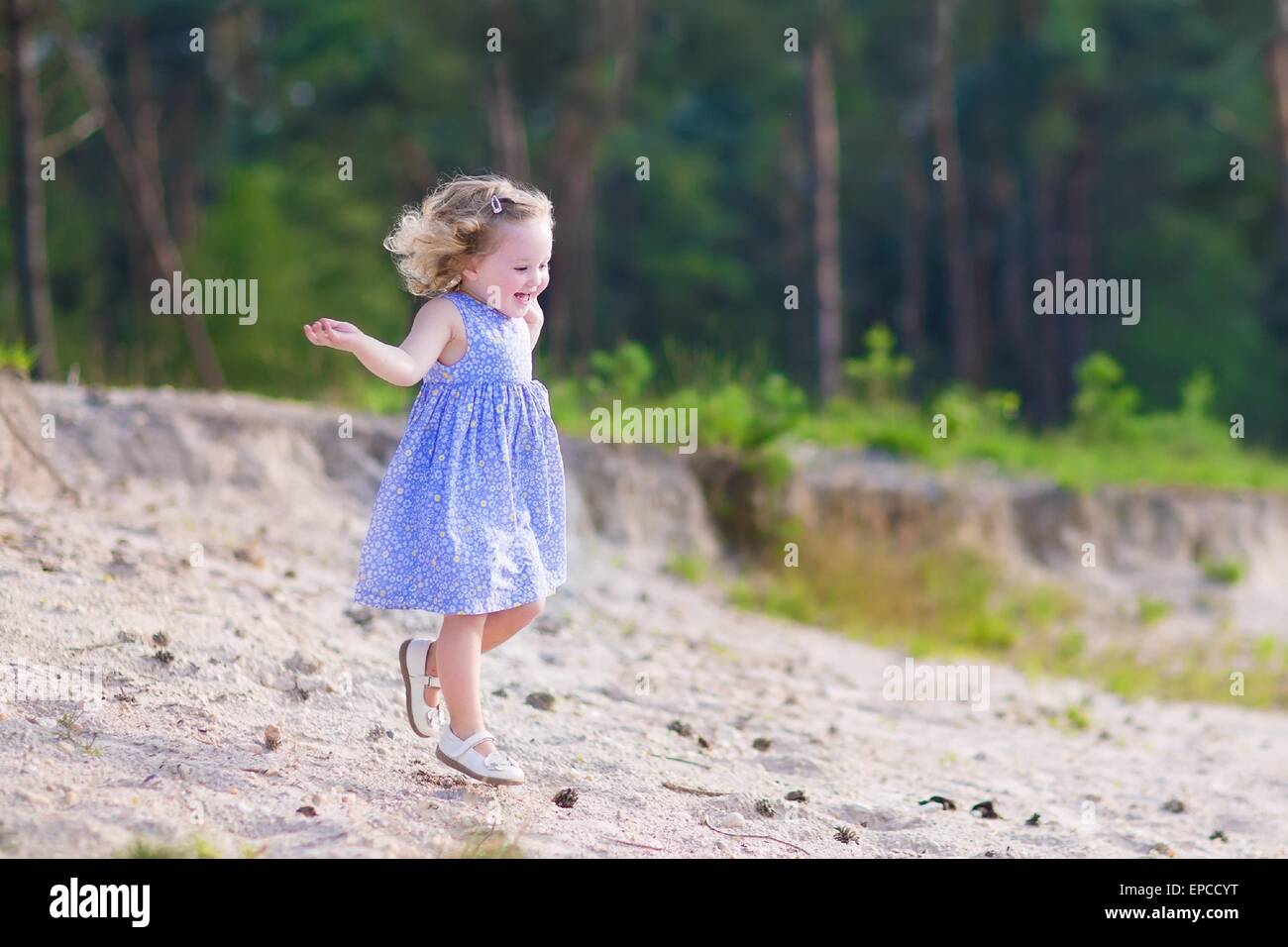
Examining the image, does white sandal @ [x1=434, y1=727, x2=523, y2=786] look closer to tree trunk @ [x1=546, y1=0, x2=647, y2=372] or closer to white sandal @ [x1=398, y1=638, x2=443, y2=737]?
white sandal @ [x1=398, y1=638, x2=443, y2=737]

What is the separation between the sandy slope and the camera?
3793mm

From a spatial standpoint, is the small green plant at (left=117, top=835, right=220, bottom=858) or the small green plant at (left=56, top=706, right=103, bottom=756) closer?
the small green plant at (left=117, top=835, right=220, bottom=858)

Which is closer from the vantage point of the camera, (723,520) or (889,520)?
(723,520)

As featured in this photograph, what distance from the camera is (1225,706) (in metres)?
8.75

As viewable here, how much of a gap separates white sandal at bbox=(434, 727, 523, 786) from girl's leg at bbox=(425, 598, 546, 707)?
0.73 ft

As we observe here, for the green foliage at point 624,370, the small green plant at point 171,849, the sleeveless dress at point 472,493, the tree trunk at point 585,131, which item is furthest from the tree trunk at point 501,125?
the small green plant at point 171,849

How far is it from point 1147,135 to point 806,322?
8.12m

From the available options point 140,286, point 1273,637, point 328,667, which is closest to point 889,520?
point 1273,637

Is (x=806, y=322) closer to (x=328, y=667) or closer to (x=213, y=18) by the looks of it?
(x=213, y=18)

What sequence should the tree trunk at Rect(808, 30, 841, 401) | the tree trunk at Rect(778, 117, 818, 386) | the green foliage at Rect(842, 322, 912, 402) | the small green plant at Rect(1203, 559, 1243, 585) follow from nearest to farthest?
the green foliage at Rect(842, 322, 912, 402) → the small green plant at Rect(1203, 559, 1243, 585) → the tree trunk at Rect(808, 30, 841, 401) → the tree trunk at Rect(778, 117, 818, 386)

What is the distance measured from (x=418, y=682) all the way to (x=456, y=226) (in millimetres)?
1363

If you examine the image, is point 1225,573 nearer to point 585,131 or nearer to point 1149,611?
point 1149,611

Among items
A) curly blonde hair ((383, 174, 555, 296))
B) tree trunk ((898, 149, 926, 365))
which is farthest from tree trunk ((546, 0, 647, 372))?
curly blonde hair ((383, 174, 555, 296))
